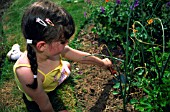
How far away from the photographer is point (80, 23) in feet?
11.8

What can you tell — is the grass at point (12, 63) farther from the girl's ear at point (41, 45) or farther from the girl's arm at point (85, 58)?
the girl's ear at point (41, 45)

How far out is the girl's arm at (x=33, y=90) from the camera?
7.09ft

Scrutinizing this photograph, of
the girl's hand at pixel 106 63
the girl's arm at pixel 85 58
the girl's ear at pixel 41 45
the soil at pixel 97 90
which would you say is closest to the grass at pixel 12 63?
the soil at pixel 97 90

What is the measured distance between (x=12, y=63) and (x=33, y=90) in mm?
995

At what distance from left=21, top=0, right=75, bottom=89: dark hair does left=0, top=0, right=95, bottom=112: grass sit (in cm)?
84

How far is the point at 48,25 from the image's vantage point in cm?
190

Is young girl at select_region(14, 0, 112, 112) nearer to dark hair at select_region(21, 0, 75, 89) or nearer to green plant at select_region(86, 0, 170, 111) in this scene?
dark hair at select_region(21, 0, 75, 89)

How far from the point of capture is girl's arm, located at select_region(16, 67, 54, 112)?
7.09ft

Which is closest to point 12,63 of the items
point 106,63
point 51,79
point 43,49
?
point 51,79

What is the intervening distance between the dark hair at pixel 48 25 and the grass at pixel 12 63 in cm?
84

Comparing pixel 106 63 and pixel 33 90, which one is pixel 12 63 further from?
pixel 106 63

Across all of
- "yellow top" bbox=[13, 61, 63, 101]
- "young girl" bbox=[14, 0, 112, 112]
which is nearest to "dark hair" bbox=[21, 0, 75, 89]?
"young girl" bbox=[14, 0, 112, 112]

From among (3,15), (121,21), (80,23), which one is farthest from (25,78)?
(3,15)

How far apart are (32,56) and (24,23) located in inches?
10.3
